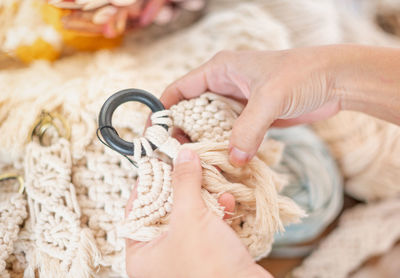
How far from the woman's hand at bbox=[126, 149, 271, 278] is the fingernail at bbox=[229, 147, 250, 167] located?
0.21 ft

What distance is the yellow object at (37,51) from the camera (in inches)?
28.4

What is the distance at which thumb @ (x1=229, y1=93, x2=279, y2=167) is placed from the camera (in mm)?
481

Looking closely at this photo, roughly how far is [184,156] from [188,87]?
6.0 inches

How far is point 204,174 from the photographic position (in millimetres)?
482

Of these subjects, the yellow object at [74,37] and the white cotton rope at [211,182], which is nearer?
the white cotton rope at [211,182]

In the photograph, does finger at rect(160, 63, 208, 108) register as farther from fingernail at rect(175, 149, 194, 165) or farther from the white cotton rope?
fingernail at rect(175, 149, 194, 165)

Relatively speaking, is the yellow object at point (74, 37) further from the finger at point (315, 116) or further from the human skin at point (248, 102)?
the finger at point (315, 116)

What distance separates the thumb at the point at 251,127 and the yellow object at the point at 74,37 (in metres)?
0.41

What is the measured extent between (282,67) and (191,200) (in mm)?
248

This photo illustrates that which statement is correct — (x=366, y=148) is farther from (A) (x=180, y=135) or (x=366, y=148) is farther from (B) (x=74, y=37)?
(B) (x=74, y=37)

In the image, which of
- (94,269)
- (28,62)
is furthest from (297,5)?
(94,269)

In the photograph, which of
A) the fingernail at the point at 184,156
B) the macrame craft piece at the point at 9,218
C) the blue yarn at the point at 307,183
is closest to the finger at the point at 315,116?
the blue yarn at the point at 307,183

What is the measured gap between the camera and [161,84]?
664 millimetres

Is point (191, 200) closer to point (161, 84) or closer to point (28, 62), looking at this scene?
point (161, 84)
